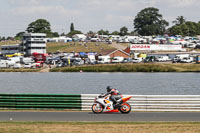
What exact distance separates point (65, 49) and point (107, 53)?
39.6 metres

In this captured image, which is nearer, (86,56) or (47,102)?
(47,102)

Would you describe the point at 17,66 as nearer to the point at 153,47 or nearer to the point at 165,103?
the point at 153,47

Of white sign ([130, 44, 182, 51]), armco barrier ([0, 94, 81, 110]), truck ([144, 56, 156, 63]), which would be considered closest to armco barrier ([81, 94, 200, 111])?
armco barrier ([0, 94, 81, 110])

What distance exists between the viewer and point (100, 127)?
21656mm

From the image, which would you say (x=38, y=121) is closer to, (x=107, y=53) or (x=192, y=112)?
(x=192, y=112)

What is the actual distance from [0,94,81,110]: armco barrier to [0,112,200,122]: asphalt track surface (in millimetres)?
1705

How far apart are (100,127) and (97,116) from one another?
4.47 metres

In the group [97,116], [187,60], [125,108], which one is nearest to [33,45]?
[187,60]

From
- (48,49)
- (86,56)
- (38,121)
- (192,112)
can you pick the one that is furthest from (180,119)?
(48,49)

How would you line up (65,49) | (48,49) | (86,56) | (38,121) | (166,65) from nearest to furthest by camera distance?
(38,121), (166,65), (86,56), (65,49), (48,49)

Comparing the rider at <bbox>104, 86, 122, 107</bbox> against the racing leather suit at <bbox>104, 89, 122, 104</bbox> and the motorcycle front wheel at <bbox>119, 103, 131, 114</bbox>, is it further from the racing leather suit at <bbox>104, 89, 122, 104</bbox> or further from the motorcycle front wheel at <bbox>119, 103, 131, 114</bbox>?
the motorcycle front wheel at <bbox>119, 103, 131, 114</bbox>

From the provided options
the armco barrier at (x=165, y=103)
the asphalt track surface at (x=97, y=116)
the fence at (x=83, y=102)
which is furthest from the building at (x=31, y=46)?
the asphalt track surface at (x=97, y=116)

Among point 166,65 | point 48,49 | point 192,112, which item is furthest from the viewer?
point 48,49

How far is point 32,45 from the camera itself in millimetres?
181125
